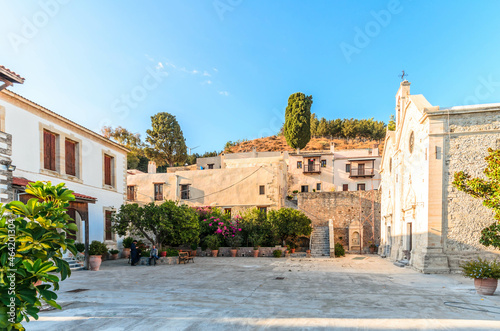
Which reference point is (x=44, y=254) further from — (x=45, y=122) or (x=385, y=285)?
(x=45, y=122)

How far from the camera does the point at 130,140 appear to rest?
52312mm

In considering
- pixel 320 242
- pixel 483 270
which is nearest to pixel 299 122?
pixel 320 242

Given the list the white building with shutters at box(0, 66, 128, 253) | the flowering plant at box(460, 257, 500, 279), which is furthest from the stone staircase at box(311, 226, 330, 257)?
the flowering plant at box(460, 257, 500, 279)

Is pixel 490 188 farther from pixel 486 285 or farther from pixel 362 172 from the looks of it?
pixel 362 172

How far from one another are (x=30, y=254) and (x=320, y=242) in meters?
24.8

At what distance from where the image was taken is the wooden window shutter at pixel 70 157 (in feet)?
58.3

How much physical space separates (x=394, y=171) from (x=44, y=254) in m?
22.2

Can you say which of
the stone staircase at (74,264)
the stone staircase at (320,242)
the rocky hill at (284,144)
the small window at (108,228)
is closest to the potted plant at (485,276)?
the stone staircase at (320,242)

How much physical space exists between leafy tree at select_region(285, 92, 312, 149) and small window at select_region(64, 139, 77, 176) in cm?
3810

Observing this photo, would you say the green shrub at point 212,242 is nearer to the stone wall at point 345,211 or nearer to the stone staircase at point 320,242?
the stone staircase at point 320,242

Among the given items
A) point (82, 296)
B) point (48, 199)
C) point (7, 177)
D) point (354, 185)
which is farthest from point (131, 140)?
point (48, 199)

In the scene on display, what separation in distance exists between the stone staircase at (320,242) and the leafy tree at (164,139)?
2770 cm

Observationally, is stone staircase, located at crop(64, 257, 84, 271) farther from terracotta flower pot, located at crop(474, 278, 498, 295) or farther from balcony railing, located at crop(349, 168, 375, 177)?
balcony railing, located at crop(349, 168, 375, 177)

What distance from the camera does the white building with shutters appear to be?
44.8 feet
